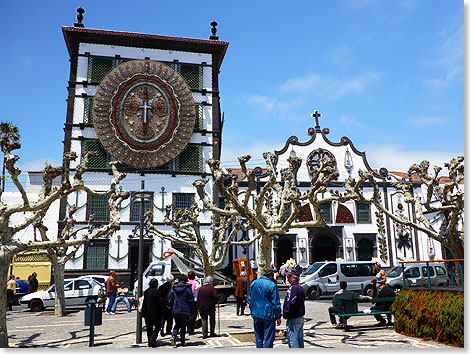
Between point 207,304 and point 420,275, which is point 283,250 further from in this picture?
point 207,304

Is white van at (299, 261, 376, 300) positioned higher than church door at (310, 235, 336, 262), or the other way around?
church door at (310, 235, 336, 262)

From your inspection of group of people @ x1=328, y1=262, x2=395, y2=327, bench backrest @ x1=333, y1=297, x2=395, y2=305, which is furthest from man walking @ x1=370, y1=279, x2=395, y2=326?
bench backrest @ x1=333, y1=297, x2=395, y2=305

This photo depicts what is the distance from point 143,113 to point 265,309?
965 inches

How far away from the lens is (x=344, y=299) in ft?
38.0

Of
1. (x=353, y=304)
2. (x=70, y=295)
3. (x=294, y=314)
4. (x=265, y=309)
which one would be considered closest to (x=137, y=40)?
(x=70, y=295)

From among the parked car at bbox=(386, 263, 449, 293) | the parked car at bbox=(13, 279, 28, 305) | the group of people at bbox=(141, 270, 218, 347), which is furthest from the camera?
the parked car at bbox=(13, 279, 28, 305)

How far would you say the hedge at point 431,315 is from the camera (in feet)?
28.6

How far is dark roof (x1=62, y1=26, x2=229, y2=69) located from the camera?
30.1 m

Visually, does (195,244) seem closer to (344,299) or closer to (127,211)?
(344,299)

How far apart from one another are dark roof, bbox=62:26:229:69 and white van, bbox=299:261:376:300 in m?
18.8

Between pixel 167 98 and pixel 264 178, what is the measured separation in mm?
9646

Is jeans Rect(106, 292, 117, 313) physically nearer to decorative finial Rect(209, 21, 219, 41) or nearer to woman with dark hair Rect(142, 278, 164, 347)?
woman with dark hair Rect(142, 278, 164, 347)

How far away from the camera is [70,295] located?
1992cm

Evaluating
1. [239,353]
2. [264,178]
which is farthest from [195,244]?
[264,178]
